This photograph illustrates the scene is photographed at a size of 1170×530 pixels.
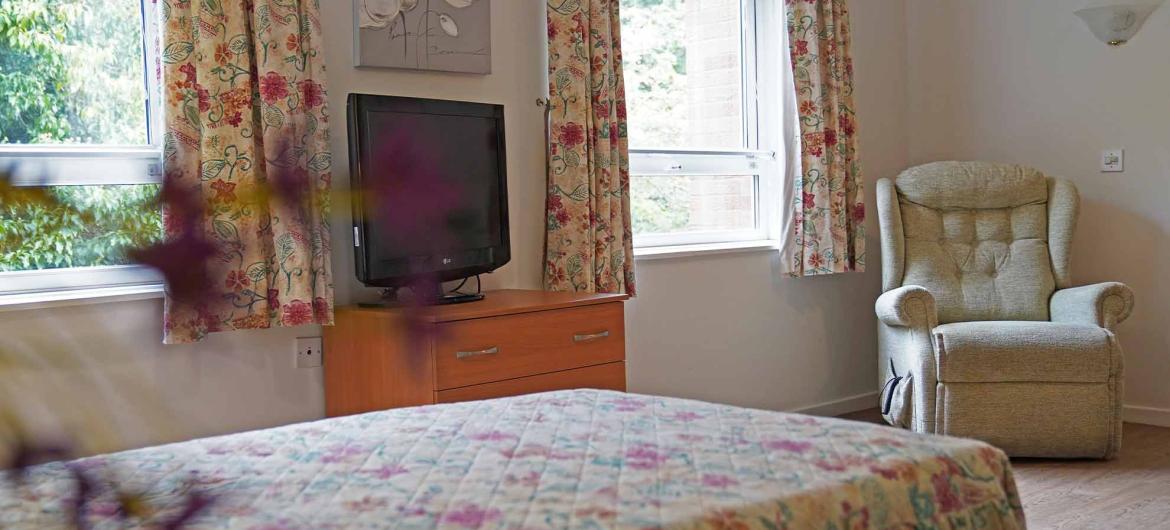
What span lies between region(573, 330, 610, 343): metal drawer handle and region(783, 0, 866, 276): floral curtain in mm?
1567

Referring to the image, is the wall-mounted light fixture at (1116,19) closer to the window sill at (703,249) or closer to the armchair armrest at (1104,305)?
the armchair armrest at (1104,305)

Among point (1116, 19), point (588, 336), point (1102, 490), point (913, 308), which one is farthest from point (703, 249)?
point (1116, 19)

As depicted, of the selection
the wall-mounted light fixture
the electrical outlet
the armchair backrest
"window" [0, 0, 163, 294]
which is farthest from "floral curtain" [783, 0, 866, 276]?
"window" [0, 0, 163, 294]

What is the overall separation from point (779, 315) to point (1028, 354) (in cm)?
115

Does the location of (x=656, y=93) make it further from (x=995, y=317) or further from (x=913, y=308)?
(x=995, y=317)

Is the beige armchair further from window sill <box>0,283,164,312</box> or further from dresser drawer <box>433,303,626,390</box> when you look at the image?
window sill <box>0,283,164,312</box>

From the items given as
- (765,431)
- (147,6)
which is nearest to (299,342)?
(147,6)

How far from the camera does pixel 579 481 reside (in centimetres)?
144

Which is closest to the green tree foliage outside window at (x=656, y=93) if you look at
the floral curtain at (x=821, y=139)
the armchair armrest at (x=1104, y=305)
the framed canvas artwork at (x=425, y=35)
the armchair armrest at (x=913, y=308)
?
the floral curtain at (x=821, y=139)

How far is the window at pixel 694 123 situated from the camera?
435cm

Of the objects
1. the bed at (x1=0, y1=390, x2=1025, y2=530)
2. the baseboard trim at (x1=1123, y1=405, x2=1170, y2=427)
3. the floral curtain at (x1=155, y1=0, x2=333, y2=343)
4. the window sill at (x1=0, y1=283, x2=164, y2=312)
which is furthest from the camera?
the baseboard trim at (x1=1123, y1=405, x2=1170, y2=427)

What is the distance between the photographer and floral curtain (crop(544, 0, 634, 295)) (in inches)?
150

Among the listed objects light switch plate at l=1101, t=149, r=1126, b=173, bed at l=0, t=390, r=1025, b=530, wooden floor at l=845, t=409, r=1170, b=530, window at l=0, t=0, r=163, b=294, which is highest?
window at l=0, t=0, r=163, b=294

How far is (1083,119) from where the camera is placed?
4.71 m
